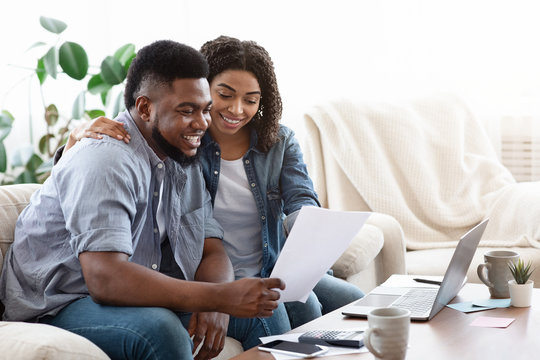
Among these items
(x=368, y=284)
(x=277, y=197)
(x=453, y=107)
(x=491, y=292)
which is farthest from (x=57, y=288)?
(x=453, y=107)

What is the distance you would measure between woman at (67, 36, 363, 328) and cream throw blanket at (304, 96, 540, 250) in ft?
2.47

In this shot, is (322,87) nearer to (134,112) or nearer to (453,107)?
(453,107)

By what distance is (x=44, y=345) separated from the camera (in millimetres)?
1115

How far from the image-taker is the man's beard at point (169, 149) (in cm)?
154

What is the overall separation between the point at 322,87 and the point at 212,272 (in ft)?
6.70

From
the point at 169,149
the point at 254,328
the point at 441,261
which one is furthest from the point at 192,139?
the point at 441,261

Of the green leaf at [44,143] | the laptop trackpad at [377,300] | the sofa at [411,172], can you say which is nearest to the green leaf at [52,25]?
the green leaf at [44,143]

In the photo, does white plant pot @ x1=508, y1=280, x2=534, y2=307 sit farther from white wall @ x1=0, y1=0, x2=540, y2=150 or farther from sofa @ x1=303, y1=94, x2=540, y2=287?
white wall @ x1=0, y1=0, x2=540, y2=150

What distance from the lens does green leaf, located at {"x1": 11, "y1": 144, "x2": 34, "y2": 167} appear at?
10.4 feet

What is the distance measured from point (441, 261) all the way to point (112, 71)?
63.6 inches

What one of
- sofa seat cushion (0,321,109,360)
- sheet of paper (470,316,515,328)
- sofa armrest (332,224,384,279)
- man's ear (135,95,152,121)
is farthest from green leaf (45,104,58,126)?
sheet of paper (470,316,515,328)

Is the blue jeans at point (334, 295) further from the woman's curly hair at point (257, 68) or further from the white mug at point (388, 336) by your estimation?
the white mug at point (388, 336)

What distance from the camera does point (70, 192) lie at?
138cm

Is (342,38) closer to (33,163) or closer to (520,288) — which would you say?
(33,163)
